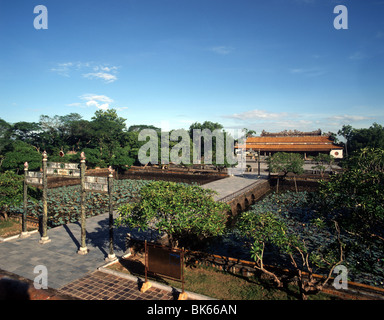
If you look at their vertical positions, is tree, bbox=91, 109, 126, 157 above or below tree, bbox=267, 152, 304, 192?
above

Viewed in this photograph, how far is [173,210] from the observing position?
900cm

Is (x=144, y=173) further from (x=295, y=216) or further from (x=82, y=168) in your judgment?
(x=82, y=168)

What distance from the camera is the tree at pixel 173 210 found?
29.5 feet

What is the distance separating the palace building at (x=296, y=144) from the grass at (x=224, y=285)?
49181 mm

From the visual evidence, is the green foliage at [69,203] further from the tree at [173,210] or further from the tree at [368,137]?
the tree at [368,137]

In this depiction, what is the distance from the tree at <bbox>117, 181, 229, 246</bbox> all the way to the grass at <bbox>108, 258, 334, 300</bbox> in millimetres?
1613

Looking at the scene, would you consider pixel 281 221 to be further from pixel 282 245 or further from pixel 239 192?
pixel 239 192

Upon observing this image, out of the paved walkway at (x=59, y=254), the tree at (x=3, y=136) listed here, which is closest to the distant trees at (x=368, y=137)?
the paved walkway at (x=59, y=254)

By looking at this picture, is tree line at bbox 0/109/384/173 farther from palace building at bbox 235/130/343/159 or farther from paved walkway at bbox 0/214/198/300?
paved walkway at bbox 0/214/198/300

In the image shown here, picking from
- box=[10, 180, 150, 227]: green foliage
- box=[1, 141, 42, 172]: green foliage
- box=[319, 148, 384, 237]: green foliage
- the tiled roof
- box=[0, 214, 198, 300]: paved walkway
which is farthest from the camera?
the tiled roof

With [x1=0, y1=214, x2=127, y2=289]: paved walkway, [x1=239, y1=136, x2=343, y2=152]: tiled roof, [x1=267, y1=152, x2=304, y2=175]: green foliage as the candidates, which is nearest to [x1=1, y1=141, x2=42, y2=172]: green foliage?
[x1=0, y1=214, x2=127, y2=289]: paved walkway

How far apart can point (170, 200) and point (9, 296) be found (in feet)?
19.3

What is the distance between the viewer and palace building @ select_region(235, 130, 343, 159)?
55.8 m
